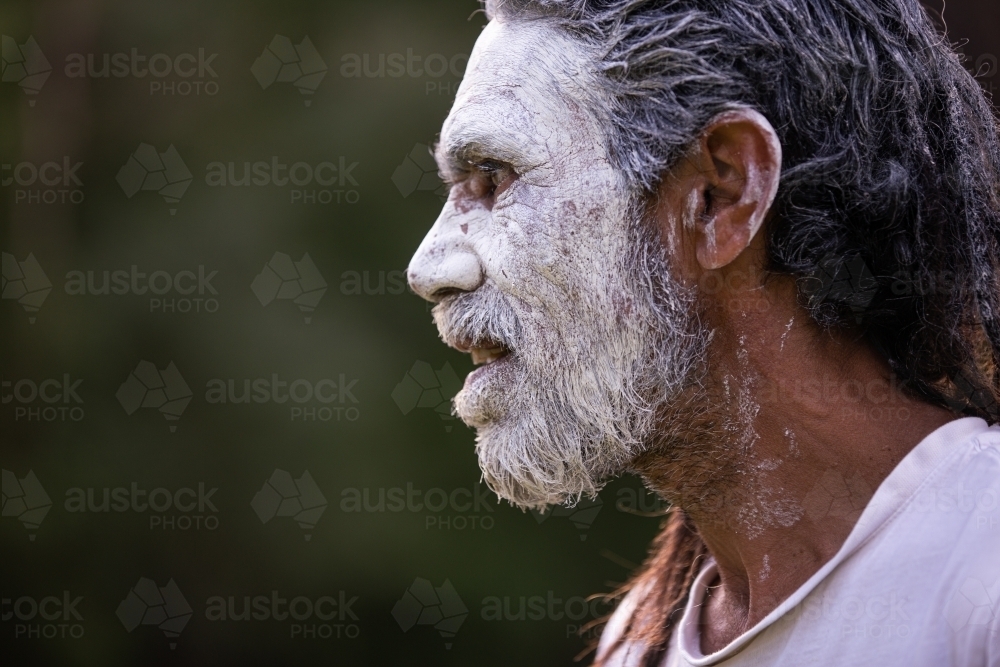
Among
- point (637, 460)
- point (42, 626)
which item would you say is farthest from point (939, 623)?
point (42, 626)

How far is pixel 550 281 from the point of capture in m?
1.74

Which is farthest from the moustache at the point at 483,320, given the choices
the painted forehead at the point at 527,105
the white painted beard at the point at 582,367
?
the painted forehead at the point at 527,105

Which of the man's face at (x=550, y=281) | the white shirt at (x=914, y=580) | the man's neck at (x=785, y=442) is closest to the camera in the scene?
the white shirt at (x=914, y=580)

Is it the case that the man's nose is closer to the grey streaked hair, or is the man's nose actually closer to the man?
the man

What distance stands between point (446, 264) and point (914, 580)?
1008mm

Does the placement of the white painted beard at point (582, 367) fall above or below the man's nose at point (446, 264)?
below

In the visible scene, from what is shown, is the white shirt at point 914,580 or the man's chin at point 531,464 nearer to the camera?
the white shirt at point 914,580

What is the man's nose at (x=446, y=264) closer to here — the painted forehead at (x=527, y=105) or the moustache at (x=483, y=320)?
the moustache at (x=483, y=320)

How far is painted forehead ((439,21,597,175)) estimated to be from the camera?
68.3 inches

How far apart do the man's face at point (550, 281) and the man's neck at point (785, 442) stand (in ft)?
0.30

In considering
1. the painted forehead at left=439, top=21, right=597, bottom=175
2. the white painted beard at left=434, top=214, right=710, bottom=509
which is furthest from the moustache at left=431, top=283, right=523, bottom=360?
the painted forehead at left=439, top=21, right=597, bottom=175

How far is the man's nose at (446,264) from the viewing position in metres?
1.81

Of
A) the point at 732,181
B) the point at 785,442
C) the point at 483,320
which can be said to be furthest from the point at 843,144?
the point at 483,320

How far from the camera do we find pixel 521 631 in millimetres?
4695
